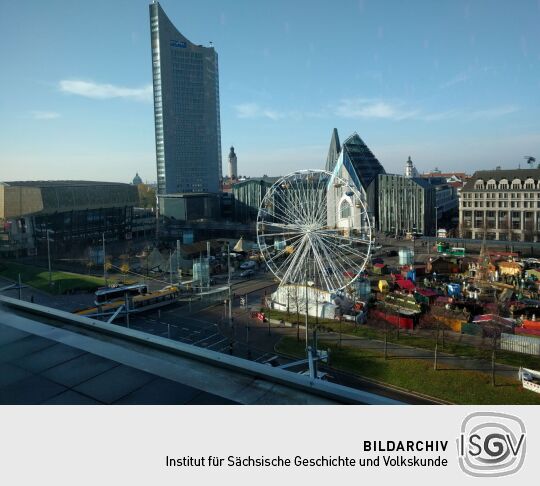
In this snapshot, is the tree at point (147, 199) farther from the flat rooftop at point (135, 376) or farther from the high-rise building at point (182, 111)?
the flat rooftop at point (135, 376)

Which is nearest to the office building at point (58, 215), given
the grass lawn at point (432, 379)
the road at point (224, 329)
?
the road at point (224, 329)

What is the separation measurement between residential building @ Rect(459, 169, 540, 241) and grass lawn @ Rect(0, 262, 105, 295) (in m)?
17.7

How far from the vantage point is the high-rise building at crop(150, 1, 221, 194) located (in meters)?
41.3

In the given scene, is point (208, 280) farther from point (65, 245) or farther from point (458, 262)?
point (65, 245)

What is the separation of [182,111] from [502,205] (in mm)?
29014

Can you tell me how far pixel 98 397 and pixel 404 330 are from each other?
8459mm

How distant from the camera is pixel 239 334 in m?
9.78

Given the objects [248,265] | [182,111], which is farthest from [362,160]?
[182,111]

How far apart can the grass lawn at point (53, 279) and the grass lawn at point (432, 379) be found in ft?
28.5

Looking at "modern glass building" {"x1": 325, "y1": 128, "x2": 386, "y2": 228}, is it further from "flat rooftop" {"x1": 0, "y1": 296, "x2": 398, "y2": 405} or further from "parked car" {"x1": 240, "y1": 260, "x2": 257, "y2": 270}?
"flat rooftop" {"x1": 0, "y1": 296, "x2": 398, "y2": 405}

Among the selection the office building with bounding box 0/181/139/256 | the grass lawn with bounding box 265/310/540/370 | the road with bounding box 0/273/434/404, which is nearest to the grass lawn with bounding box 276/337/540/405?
the road with bounding box 0/273/434/404

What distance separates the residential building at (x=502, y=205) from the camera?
22547 mm

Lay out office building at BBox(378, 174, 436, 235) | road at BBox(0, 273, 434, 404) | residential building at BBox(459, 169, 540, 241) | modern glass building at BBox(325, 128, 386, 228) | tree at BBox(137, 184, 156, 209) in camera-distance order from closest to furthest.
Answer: road at BBox(0, 273, 434, 404) → residential building at BBox(459, 169, 540, 241) → office building at BBox(378, 174, 436, 235) → modern glass building at BBox(325, 128, 386, 228) → tree at BBox(137, 184, 156, 209)

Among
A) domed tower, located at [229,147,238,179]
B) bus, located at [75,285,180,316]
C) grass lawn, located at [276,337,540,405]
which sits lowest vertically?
grass lawn, located at [276,337,540,405]
